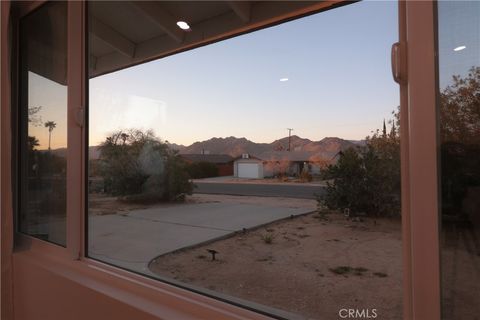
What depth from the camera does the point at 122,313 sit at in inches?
51.3

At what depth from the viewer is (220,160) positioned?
293 cm

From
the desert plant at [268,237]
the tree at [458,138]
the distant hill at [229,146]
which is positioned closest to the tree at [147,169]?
the distant hill at [229,146]

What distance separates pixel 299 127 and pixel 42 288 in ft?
6.26

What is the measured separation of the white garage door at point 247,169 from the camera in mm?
2734

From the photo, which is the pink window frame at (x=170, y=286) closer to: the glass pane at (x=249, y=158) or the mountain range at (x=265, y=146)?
the glass pane at (x=249, y=158)

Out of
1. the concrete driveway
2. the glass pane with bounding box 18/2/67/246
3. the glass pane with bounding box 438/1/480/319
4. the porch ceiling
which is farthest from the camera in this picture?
the concrete driveway

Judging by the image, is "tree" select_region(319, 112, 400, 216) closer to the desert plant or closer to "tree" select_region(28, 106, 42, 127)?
the desert plant

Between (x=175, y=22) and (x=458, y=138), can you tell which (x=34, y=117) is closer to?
(x=175, y=22)

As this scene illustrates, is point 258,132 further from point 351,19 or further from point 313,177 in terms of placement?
point 351,19

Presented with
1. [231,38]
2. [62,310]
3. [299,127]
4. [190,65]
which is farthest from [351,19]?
[62,310]

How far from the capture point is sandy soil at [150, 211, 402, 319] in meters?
1.93

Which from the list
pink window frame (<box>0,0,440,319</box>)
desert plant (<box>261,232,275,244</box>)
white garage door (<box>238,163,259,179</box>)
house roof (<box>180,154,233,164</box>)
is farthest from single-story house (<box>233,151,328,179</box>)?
pink window frame (<box>0,0,440,319</box>)

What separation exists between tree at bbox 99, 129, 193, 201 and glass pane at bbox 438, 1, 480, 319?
2527 millimetres

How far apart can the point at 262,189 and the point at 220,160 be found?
52 centimetres
